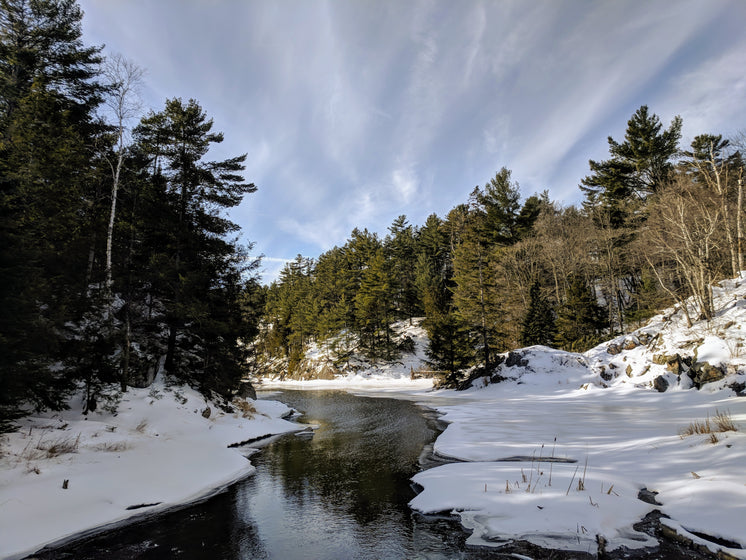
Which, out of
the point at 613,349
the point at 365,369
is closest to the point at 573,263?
the point at 613,349

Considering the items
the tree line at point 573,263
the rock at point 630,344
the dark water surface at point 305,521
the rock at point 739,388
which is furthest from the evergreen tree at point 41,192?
the rock at point 630,344

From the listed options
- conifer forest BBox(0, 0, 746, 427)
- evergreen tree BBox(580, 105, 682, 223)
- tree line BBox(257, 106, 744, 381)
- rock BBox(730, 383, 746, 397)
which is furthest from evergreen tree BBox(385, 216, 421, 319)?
rock BBox(730, 383, 746, 397)

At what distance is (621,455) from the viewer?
8062mm

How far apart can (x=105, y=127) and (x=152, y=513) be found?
1777cm

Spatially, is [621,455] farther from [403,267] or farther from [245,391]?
[403,267]

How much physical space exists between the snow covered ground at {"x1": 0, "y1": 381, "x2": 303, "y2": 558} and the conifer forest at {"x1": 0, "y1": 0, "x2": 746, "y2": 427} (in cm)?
86

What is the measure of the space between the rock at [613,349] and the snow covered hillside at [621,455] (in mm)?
1928

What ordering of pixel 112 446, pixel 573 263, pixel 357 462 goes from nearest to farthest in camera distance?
pixel 112 446
pixel 357 462
pixel 573 263

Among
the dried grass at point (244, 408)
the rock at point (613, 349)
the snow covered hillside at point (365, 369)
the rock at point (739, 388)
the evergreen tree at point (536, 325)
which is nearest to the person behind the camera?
the rock at point (739, 388)

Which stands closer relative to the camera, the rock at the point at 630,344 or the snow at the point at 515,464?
the snow at the point at 515,464

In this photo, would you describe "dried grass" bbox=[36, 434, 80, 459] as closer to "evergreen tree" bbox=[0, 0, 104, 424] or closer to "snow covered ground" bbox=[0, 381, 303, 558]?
"snow covered ground" bbox=[0, 381, 303, 558]

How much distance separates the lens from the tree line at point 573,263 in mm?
20531

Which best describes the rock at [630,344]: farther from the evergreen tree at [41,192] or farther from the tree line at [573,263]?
the evergreen tree at [41,192]

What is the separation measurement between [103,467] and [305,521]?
493cm
